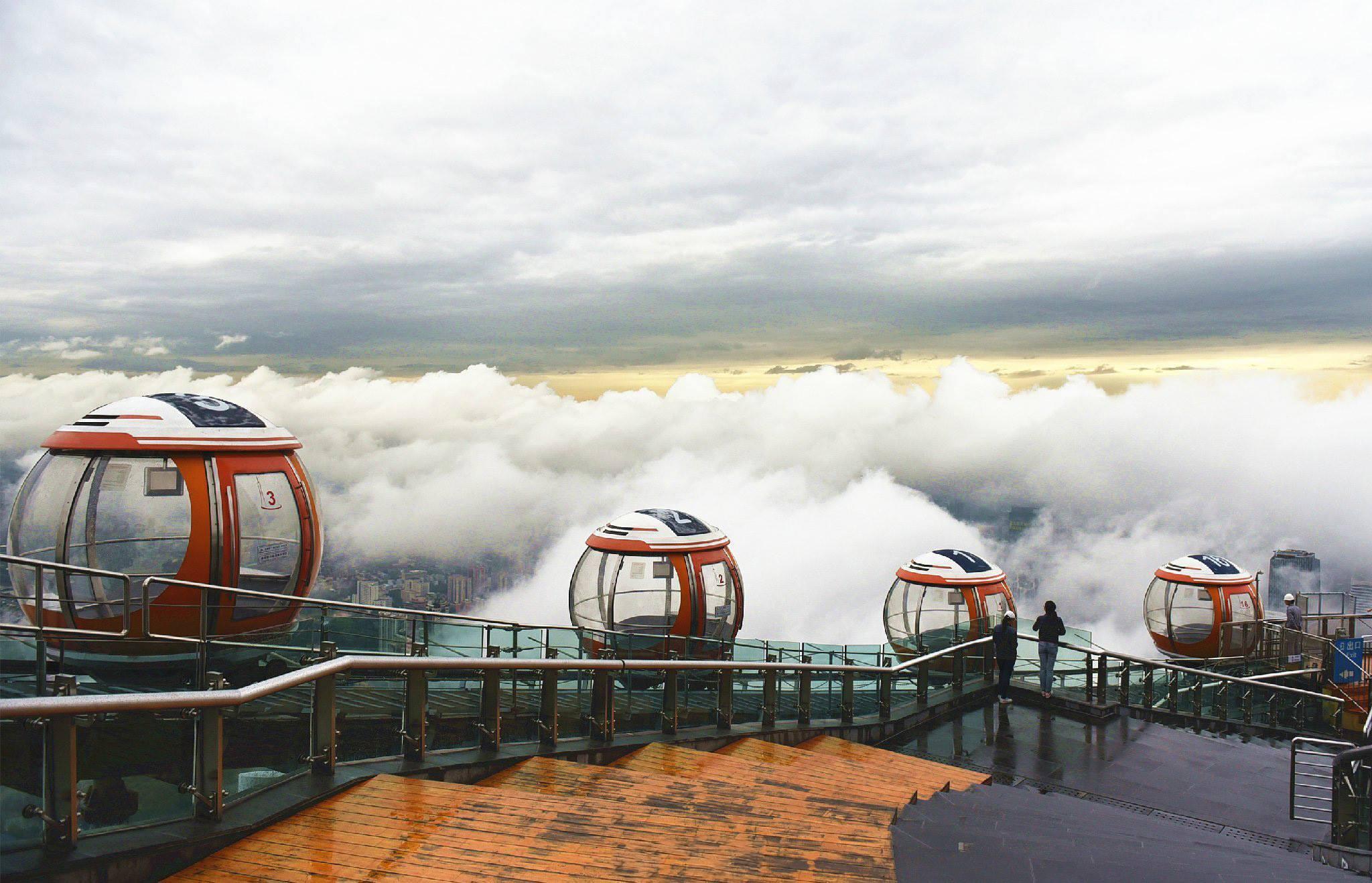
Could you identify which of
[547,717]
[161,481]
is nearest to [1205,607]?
[547,717]

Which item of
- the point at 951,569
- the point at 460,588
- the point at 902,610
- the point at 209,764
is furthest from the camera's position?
the point at 460,588

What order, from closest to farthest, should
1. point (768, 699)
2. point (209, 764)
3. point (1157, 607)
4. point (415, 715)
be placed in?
1. point (209, 764)
2. point (415, 715)
3. point (768, 699)
4. point (1157, 607)

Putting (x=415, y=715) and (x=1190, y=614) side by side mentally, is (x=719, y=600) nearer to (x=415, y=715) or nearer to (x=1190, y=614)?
(x=415, y=715)

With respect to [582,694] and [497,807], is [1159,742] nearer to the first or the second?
[582,694]

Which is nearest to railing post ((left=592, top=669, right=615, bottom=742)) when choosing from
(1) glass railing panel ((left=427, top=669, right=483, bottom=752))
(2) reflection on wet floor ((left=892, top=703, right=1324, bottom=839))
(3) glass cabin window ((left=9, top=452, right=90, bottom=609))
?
(1) glass railing panel ((left=427, top=669, right=483, bottom=752))

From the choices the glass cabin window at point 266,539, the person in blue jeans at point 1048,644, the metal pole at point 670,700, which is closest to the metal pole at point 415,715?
the metal pole at point 670,700

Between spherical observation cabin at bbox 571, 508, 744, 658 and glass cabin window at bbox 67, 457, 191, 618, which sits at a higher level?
glass cabin window at bbox 67, 457, 191, 618

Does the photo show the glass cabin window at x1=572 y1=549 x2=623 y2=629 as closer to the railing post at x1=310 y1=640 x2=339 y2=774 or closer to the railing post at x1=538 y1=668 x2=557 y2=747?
the railing post at x1=538 y1=668 x2=557 y2=747
